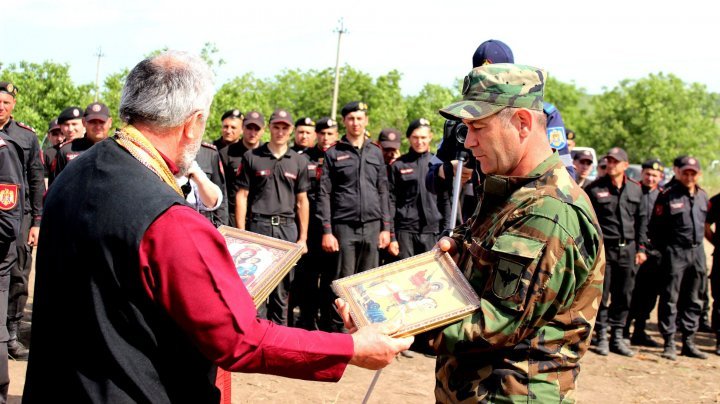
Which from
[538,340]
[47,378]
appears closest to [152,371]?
[47,378]

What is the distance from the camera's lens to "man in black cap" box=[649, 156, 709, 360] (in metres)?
8.48

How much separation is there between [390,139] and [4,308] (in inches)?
235

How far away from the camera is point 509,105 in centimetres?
252

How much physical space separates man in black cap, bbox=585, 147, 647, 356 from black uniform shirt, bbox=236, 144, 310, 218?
12.2 feet

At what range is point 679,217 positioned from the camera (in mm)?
8586

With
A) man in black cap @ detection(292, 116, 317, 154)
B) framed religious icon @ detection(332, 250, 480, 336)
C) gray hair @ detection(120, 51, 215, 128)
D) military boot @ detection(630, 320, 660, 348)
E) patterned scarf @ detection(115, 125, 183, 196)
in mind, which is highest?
gray hair @ detection(120, 51, 215, 128)

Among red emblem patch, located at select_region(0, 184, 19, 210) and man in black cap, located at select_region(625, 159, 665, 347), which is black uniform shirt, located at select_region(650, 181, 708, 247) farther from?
red emblem patch, located at select_region(0, 184, 19, 210)

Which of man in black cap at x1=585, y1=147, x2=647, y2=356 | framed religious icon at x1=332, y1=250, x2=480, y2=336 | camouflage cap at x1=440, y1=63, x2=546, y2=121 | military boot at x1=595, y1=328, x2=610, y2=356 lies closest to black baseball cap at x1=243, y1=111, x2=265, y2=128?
man in black cap at x1=585, y1=147, x2=647, y2=356

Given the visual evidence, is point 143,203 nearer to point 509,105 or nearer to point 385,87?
point 509,105

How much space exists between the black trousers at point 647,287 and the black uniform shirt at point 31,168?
7511 mm

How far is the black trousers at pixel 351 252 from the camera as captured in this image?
26.7 feet

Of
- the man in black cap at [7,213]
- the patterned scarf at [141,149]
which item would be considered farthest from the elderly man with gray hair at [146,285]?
the man in black cap at [7,213]

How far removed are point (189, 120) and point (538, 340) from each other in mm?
1468

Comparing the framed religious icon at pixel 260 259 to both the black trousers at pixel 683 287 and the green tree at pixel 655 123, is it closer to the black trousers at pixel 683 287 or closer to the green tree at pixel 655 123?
the black trousers at pixel 683 287
